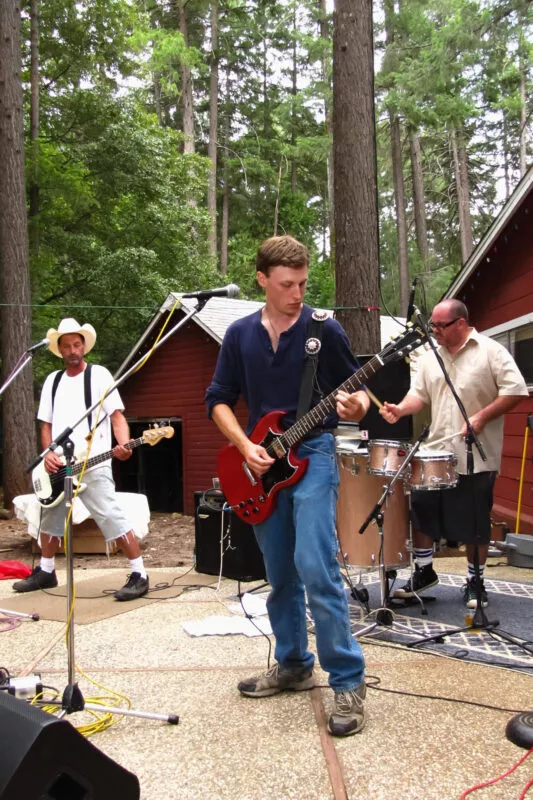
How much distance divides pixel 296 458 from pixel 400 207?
2379 centimetres

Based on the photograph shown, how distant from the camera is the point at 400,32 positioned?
24.8 m

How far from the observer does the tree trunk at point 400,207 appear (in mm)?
24875

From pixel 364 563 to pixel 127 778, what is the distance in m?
2.98

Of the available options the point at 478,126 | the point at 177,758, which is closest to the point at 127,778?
the point at 177,758

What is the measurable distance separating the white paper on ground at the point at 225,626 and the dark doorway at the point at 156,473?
1227 cm

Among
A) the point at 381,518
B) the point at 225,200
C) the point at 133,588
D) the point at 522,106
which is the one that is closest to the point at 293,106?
the point at 225,200

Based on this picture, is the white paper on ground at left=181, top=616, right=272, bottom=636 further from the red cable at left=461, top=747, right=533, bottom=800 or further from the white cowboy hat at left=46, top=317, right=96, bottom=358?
the white cowboy hat at left=46, top=317, right=96, bottom=358

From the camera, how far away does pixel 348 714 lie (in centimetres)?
281

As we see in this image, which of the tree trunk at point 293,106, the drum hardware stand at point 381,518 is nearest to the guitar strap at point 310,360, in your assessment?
the drum hardware stand at point 381,518

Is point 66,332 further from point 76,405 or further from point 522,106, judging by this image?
point 522,106

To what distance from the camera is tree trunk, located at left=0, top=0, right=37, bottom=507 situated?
12461 millimetres

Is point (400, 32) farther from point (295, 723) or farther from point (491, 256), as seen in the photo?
point (295, 723)

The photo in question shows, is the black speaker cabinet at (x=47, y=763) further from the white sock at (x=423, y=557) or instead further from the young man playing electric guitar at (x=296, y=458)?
the white sock at (x=423, y=557)

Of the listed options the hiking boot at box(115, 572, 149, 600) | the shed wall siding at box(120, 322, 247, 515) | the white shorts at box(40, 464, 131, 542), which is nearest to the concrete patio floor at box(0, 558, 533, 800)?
the hiking boot at box(115, 572, 149, 600)
